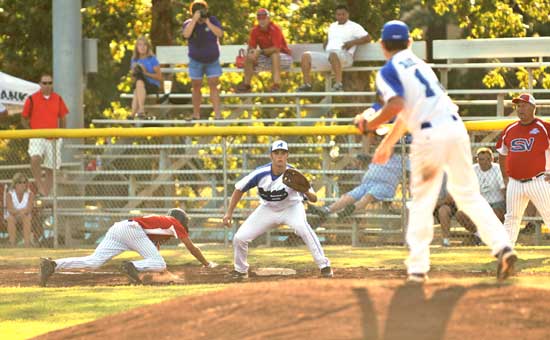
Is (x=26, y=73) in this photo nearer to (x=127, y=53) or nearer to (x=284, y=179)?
(x=127, y=53)

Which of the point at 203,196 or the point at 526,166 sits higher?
the point at 526,166

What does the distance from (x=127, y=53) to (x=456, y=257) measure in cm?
2567

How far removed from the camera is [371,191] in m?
18.2

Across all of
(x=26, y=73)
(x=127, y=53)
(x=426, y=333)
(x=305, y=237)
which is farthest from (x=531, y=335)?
(x=127, y=53)

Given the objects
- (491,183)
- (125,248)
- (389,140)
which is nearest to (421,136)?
(389,140)

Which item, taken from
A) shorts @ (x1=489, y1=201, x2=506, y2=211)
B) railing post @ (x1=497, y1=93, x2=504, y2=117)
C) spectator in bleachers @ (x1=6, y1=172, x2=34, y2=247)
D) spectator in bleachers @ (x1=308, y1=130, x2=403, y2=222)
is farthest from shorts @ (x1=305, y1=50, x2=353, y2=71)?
spectator in bleachers @ (x1=6, y1=172, x2=34, y2=247)

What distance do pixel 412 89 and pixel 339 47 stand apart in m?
12.1

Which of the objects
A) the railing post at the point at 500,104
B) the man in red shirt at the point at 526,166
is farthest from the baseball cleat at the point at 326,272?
the railing post at the point at 500,104

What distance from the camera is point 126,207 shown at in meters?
19.9

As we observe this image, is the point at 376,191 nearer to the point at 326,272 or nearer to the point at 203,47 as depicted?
the point at 326,272

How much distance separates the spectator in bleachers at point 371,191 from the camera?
18.2m

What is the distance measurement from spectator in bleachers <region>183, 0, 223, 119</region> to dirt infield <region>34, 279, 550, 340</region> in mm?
11820

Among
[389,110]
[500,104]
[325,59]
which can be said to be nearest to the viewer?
[389,110]

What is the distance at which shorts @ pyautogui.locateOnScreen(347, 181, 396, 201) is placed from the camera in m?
18.2
